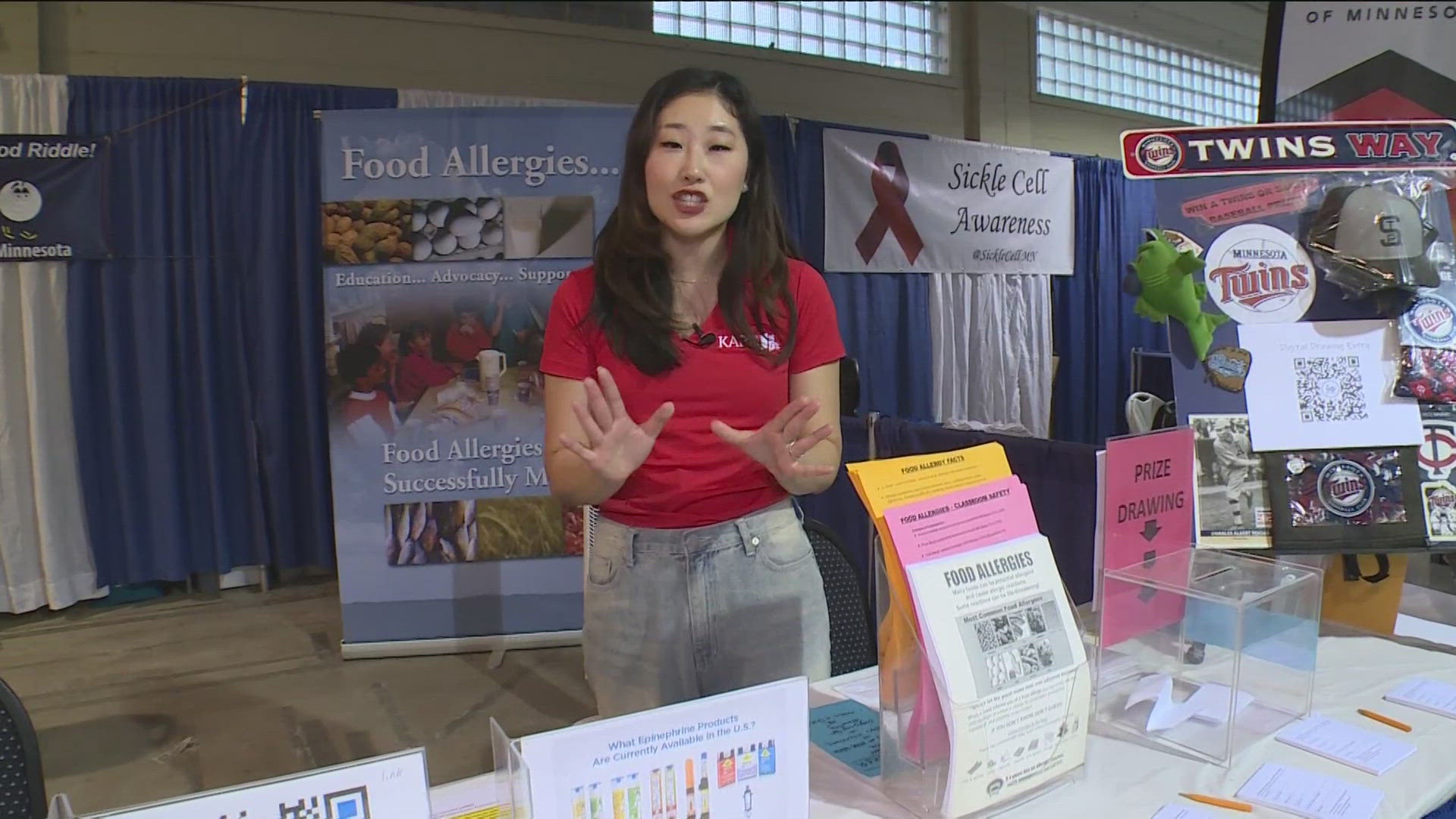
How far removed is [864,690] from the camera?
3.79 feet

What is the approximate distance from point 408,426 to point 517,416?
1.28ft

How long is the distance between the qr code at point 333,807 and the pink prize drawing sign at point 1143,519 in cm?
84

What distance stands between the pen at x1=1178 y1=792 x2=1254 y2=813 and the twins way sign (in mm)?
4345

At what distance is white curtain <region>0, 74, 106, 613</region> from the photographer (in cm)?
367

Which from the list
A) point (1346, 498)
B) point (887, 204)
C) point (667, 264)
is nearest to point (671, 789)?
point (667, 264)

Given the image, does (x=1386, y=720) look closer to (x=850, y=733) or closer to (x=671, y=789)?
(x=850, y=733)

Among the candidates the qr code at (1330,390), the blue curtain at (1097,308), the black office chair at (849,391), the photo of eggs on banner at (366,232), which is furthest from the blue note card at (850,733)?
the blue curtain at (1097,308)

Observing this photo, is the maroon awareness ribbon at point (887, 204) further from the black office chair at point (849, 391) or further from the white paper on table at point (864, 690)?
the white paper on table at point (864, 690)

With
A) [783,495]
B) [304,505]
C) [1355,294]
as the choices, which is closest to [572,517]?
[304,505]

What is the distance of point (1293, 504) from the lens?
1.40 meters

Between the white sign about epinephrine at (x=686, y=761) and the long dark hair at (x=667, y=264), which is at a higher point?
the long dark hair at (x=667, y=264)

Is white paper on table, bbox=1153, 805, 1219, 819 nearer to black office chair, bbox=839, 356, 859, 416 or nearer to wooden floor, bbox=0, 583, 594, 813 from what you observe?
wooden floor, bbox=0, 583, 594, 813

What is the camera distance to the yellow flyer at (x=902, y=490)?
2.67ft

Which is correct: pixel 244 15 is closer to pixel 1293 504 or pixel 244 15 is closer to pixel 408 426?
pixel 408 426
